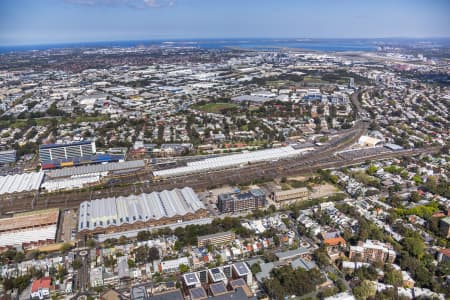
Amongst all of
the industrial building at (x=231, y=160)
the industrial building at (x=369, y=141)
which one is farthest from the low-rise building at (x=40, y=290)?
the industrial building at (x=369, y=141)

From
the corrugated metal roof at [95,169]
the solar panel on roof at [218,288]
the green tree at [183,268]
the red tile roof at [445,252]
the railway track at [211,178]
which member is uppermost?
the corrugated metal roof at [95,169]

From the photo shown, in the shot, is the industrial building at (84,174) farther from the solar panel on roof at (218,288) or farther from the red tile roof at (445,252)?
the red tile roof at (445,252)

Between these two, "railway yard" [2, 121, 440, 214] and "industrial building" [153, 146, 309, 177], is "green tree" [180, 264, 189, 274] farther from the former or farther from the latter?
"industrial building" [153, 146, 309, 177]

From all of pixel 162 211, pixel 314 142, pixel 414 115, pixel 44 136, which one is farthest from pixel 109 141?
pixel 414 115

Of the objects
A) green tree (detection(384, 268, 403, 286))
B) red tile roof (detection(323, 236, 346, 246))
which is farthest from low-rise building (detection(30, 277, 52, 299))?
green tree (detection(384, 268, 403, 286))

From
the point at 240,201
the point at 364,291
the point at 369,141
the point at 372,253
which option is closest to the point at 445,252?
the point at 372,253

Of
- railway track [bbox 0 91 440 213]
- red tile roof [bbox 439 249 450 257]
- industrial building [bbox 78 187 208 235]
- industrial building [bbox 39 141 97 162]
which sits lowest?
red tile roof [bbox 439 249 450 257]
